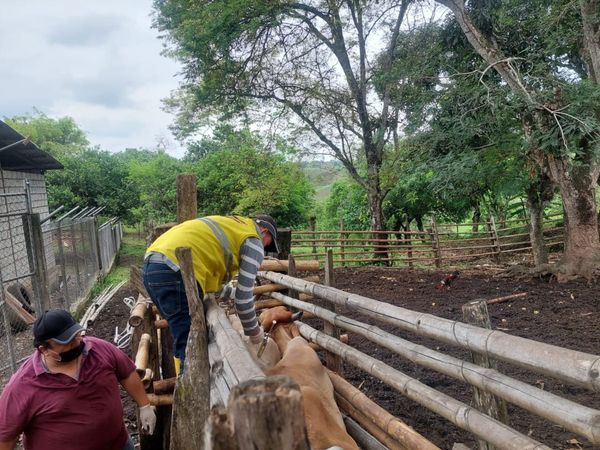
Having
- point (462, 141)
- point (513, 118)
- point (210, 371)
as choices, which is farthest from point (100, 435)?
point (513, 118)

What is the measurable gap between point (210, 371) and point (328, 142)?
12488 millimetres

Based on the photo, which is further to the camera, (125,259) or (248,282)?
(125,259)

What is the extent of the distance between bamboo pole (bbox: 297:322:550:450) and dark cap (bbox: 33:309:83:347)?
1.63m

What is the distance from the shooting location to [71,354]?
254 centimetres

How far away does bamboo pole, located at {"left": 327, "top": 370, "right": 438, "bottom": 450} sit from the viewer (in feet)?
6.81

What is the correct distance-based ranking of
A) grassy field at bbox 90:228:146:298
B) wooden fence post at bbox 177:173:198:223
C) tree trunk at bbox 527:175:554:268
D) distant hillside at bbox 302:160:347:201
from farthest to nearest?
1. distant hillside at bbox 302:160:347:201
2. grassy field at bbox 90:228:146:298
3. tree trunk at bbox 527:175:554:268
4. wooden fence post at bbox 177:173:198:223

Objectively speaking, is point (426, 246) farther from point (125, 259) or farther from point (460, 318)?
point (125, 259)

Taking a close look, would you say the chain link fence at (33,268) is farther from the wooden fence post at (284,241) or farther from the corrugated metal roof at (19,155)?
the wooden fence post at (284,241)

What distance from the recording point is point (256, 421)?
0.83 meters

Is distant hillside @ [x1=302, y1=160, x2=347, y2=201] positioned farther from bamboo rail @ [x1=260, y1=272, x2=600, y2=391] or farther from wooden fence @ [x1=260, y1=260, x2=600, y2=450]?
bamboo rail @ [x1=260, y1=272, x2=600, y2=391]

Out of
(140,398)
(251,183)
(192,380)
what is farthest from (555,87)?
(251,183)

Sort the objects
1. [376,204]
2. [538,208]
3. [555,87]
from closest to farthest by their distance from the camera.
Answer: [555,87], [538,208], [376,204]

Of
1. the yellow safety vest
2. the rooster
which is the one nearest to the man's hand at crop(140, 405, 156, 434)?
the yellow safety vest

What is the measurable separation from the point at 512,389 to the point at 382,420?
84 centimetres
